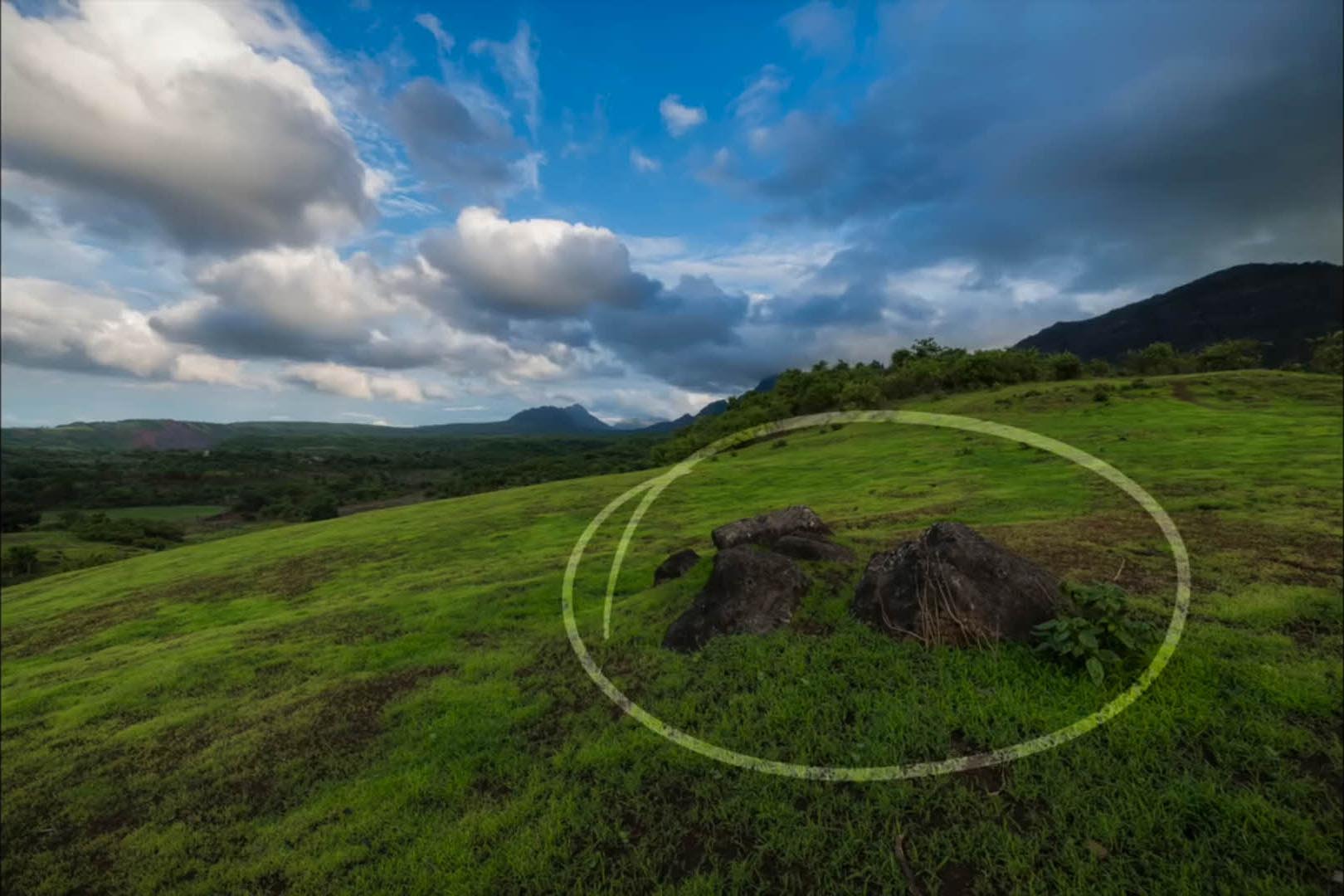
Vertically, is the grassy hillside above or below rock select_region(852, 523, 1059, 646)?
below

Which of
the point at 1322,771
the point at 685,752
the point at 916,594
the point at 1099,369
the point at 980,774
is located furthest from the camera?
the point at 1099,369

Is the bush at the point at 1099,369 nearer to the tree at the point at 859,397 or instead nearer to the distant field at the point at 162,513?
the tree at the point at 859,397

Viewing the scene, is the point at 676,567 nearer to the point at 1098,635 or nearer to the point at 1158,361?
the point at 1098,635

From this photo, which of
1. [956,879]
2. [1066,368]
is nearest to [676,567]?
[956,879]

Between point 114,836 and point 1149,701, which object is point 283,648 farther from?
point 1149,701

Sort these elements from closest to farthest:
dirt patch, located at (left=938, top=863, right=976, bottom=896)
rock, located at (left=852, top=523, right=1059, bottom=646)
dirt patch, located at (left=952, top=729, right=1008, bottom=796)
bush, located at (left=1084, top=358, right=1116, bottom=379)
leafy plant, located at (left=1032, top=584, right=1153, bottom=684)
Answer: dirt patch, located at (left=938, top=863, right=976, bottom=896) < dirt patch, located at (left=952, top=729, right=1008, bottom=796) < leafy plant, located at (left=1032, top=584, right=1153, bottom=684) < rock, located at (left=852, top=523, right=1059, bottom=646) < bush, located at (left=1084, top=358, right=1116, bottom=379)

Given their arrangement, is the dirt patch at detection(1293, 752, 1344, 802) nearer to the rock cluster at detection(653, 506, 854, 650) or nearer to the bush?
the rock cluster at detection(653, 506, 854, 650)

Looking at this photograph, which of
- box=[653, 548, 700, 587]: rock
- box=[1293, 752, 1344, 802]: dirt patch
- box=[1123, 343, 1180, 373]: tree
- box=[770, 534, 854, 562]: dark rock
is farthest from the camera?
box=[1123, 343, 1180, 373]: tree

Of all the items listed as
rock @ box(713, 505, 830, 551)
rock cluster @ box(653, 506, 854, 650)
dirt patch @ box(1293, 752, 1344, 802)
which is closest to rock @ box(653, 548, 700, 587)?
rock @ box(713, 505, 830, 551)
